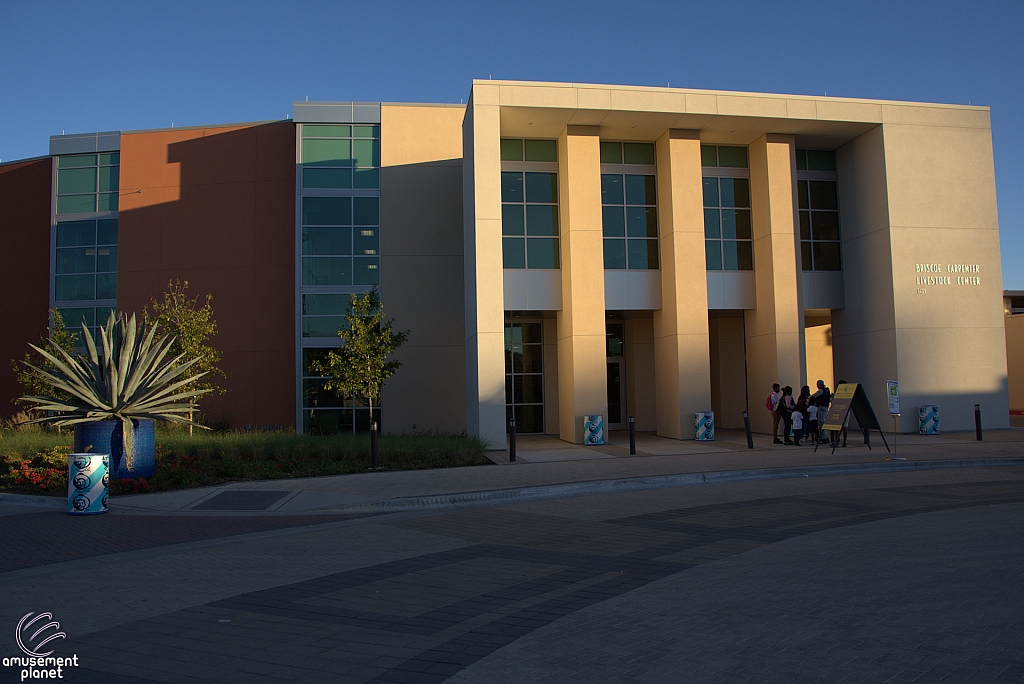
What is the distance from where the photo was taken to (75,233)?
28.2 m

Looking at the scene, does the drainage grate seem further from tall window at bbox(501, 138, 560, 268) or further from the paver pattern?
tall window at bbox(501, 138, 560, 268)

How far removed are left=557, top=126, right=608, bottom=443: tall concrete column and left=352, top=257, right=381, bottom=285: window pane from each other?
24.2ft

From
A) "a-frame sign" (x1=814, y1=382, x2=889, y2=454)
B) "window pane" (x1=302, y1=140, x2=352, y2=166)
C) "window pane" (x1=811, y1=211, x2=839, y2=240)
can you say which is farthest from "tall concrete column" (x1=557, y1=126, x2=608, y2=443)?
"window pane" (x1=302, y1=140, x2=352, y2=166)

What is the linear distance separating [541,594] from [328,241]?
2212cm

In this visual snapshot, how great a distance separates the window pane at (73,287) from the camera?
1098 inches

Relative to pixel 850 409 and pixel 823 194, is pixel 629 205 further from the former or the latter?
pixel 850 409

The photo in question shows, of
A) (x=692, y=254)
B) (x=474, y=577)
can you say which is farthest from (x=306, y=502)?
(x=692, y=254)

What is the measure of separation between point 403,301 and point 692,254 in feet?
33.4

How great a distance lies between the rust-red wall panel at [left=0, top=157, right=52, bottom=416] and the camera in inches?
1129

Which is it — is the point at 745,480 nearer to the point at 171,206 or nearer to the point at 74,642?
the point at 74,642

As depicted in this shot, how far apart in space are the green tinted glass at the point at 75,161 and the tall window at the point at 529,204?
16548 millimetres

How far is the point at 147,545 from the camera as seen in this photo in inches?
340

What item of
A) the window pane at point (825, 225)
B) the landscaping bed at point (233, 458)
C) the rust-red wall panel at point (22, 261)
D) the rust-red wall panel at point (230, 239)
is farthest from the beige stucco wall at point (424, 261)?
the rust-red wall panel at point (22, 261)

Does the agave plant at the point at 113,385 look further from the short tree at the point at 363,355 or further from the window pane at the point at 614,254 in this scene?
the window pane at the point at 614,254
